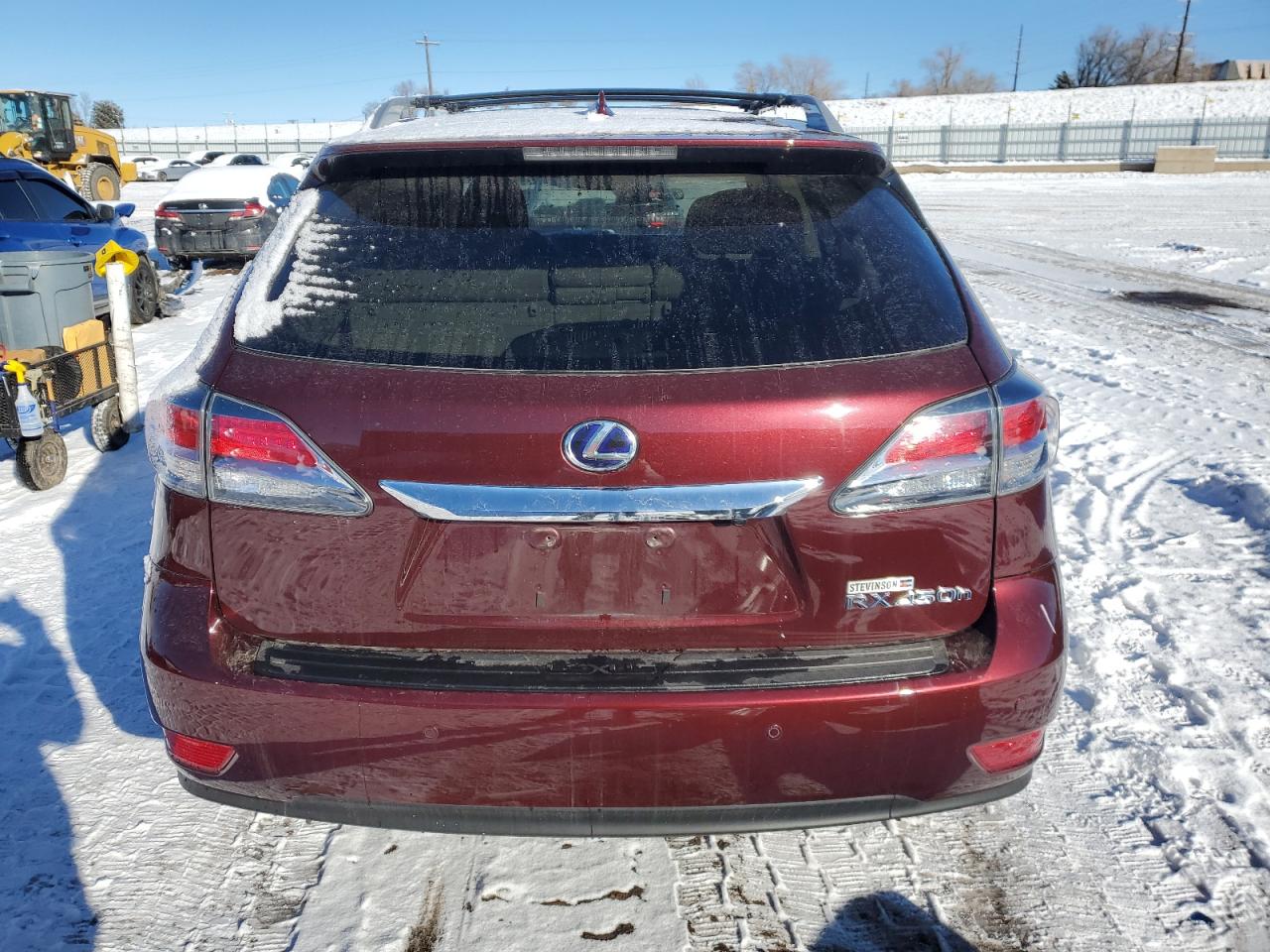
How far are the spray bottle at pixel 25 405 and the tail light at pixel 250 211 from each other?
9940 millimetres

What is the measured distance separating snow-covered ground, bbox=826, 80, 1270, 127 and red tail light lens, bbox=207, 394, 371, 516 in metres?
67.1

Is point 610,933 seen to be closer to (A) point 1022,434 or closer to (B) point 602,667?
(B) point 602,667

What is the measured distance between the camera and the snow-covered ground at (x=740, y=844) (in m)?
2.25

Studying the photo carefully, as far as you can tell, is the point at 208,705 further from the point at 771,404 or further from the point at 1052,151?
the point at 1052,151

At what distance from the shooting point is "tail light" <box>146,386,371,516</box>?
1912 millimetres

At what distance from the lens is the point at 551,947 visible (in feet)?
7.18

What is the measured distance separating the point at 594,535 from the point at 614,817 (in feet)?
1.98

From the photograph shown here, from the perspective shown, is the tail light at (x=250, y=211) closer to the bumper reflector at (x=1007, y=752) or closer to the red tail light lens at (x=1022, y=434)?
the red tail light lens at (x=1022, y=434)

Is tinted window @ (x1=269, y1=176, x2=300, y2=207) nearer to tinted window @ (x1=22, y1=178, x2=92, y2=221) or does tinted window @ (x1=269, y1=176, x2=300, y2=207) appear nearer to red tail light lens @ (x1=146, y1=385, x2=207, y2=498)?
tinted window @ (x1=22, y1=178, x2=92, y2=221)

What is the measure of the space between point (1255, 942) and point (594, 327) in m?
2.04

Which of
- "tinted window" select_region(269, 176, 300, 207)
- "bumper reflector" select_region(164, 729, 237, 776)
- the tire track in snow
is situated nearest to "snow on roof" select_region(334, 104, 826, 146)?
"bumper reflector" select_region(164, 729, 237, 776)

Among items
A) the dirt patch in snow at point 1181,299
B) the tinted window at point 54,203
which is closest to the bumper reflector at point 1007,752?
the tinted window at point 54,203

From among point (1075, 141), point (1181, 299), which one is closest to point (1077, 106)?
point (1075, 141)

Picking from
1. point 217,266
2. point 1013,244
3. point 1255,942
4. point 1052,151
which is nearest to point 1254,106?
point 1052,151
